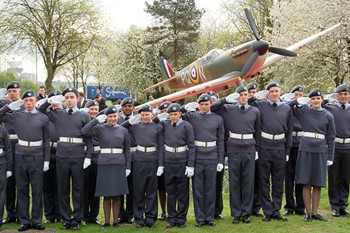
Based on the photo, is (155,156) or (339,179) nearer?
(155,156)

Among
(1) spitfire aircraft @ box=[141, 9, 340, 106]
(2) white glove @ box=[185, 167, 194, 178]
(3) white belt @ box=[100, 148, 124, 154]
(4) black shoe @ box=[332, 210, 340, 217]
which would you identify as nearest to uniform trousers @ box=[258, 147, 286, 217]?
(4) black shoe @ box=[332, 210, 340, 217]

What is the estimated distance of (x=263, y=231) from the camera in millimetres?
6684

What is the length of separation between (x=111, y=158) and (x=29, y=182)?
1284 mm

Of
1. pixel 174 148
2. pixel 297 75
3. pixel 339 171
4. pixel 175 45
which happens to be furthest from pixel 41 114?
pixel 175 45

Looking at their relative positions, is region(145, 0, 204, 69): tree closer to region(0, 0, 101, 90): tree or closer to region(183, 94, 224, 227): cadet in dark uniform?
region(0, 0, 101, 90): tree

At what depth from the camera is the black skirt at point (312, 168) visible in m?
7.19

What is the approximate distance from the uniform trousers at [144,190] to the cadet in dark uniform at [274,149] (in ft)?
5.72

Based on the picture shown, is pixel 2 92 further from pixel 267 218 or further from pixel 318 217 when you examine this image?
pixel 318 217

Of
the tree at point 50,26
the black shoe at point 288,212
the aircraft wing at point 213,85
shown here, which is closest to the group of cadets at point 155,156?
the black shoe at point 288,212

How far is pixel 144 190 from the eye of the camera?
7.18 metres

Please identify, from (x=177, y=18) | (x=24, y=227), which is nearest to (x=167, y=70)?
(x=177, y=18)

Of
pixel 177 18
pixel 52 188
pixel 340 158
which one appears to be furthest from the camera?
pixel 177 18

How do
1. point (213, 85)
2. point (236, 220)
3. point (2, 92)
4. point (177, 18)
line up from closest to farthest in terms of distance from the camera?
point (236, 220) → point (2, 92) → point (213, 85) → point (177, 18)

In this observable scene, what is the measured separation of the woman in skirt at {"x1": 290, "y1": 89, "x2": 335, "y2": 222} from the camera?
722 centimetres
